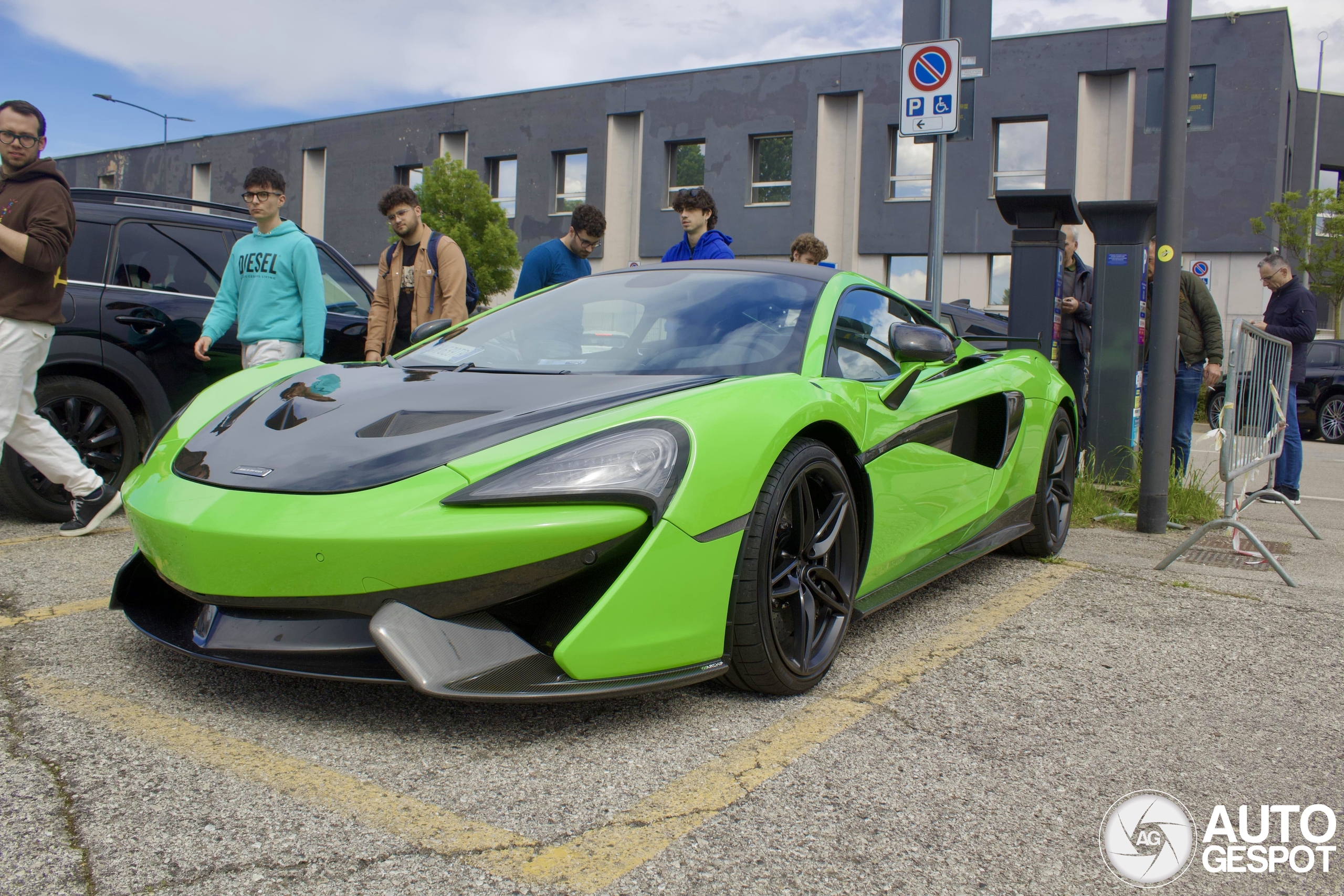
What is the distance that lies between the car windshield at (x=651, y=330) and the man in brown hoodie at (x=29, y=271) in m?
1.96

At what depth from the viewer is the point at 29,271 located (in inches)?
170

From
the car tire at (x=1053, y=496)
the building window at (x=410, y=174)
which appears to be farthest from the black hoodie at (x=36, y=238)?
the building window at (x=410, y=174)

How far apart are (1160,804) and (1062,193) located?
562 centimetres

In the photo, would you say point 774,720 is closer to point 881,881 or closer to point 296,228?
point 881,881

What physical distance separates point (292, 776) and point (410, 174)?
31.4m

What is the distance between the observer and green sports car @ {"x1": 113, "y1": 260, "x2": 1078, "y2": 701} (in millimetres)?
2154

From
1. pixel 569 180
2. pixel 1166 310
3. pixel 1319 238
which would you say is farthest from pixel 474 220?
pixel 1166 310

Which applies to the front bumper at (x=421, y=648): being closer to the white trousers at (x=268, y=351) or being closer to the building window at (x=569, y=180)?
the white trousers at (x=268, y=351)

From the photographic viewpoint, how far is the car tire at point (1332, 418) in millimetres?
Result: 14781

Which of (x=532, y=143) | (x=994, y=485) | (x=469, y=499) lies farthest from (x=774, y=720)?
(x=532, y=143)

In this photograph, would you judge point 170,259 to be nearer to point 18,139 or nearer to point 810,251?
point 18,139

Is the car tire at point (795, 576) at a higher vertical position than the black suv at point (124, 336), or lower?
lower

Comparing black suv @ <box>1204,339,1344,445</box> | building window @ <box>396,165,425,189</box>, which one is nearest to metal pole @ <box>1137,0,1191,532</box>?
black suv @ <box>1204,339,1344,445</box>

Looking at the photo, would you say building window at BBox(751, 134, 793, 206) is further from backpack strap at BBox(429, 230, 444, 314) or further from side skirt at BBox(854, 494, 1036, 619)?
side skirt at BBox(854, 494, 1036, 619)
